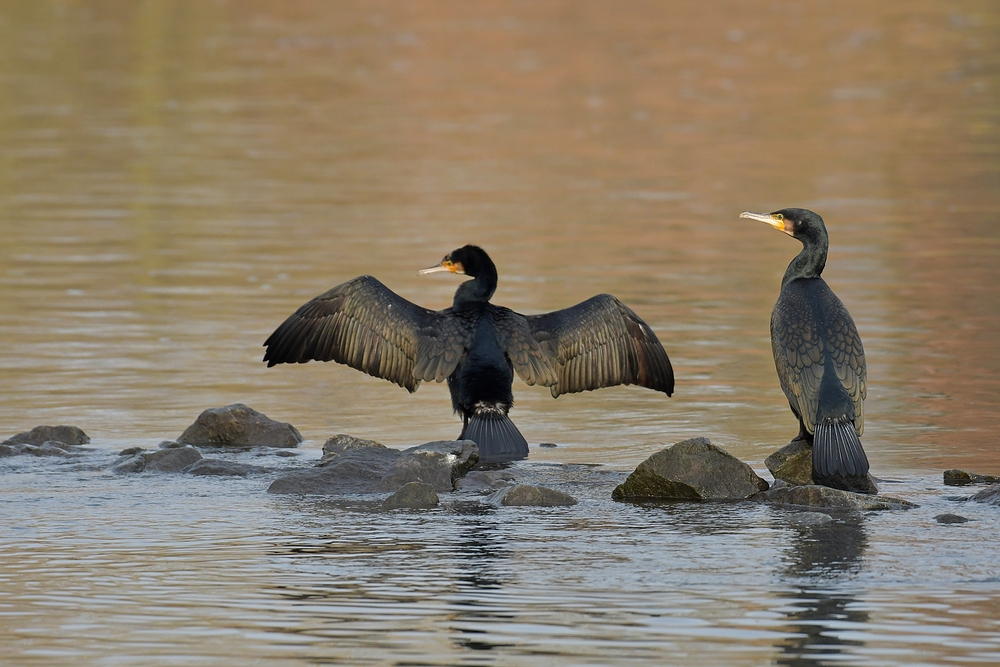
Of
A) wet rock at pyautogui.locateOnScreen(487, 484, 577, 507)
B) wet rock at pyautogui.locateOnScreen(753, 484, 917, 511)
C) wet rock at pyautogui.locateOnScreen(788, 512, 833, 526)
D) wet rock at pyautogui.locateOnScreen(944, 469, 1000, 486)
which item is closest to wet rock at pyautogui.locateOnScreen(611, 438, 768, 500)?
wet rock at pyautogui.locateOnScreen(753, 484, 917, 511)

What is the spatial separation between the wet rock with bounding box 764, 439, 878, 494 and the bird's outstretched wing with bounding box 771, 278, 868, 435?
14 centimetres

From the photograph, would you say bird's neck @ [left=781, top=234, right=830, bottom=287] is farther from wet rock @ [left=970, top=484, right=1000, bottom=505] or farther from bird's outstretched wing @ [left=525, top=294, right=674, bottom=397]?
wet rock @ [left=970, top=484, right=1000, bottom=505]

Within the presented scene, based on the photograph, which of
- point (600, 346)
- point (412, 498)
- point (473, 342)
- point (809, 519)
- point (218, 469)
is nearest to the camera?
point (809, 519)

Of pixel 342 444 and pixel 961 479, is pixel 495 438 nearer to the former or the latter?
Answer: pixel 342 444

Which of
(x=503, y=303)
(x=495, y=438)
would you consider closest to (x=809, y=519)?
(x=495, y=438)

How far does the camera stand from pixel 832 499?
27.1ft

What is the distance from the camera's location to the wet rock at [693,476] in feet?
28.0

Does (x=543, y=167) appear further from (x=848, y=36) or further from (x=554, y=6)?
(x=554, y=6)

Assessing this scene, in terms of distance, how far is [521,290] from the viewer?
1514 centimetres

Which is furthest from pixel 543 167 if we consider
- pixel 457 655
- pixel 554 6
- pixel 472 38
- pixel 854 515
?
pixel 554 6

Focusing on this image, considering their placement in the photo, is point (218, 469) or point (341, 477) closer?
point (341, 477)

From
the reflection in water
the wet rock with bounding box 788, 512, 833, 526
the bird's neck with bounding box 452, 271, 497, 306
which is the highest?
the bird's neck with bounding box 452, 271, 497, 306

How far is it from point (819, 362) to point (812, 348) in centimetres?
9

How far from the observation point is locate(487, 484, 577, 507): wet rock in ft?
27.7
